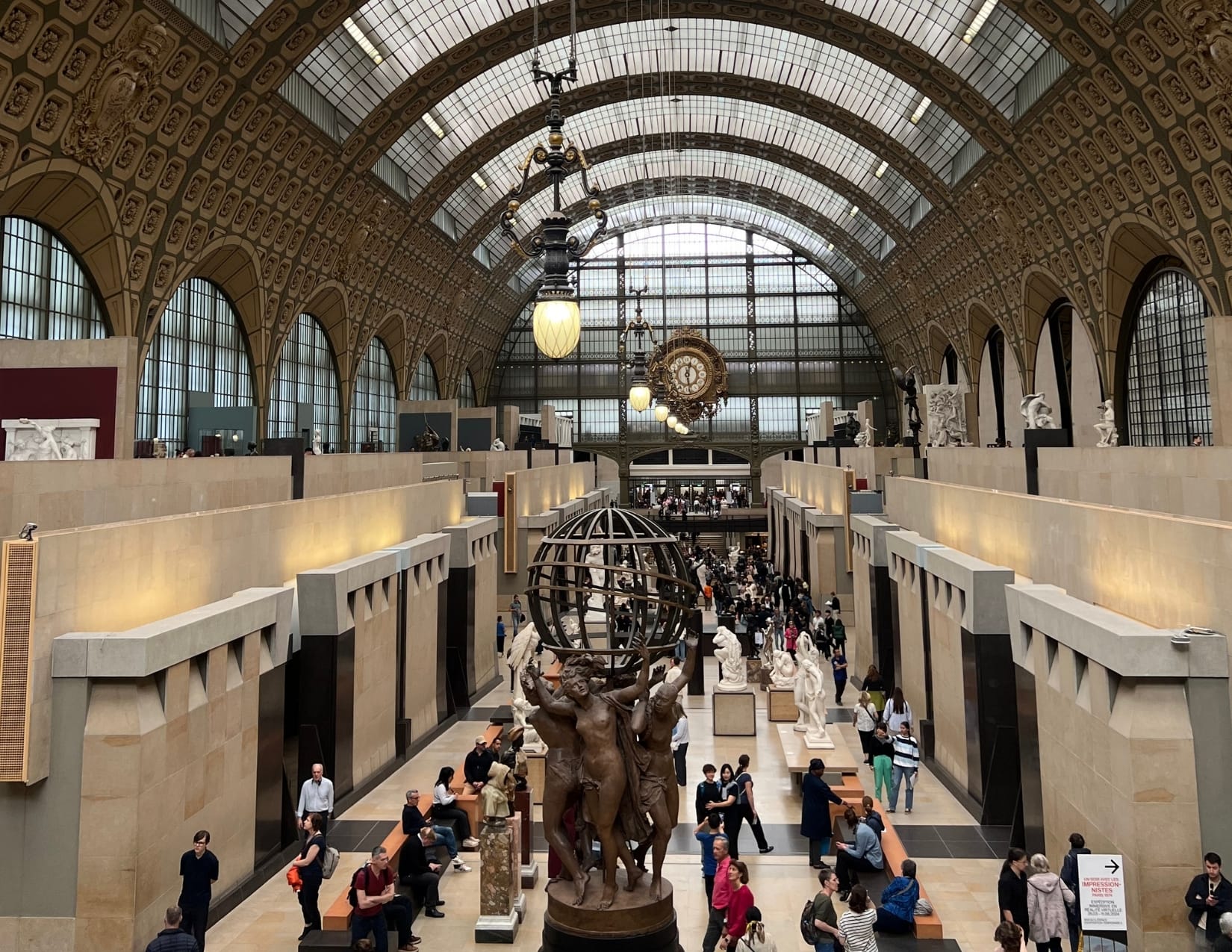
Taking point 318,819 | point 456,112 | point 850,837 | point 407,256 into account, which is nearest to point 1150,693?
A: point 850,837

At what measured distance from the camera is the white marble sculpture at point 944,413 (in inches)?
1320

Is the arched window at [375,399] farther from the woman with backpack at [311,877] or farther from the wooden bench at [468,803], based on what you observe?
the woman with backpack at [311,877]

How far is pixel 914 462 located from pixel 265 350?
21373 mm

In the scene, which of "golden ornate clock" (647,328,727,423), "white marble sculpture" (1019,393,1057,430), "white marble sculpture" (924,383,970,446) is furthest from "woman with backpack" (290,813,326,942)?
"white marble sculpture" (924,383,970,446)

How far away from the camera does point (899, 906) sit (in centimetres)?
838

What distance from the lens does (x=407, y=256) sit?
130 feet

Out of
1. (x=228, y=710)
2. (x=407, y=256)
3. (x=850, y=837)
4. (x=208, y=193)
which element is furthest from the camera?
(x=407, y=256)

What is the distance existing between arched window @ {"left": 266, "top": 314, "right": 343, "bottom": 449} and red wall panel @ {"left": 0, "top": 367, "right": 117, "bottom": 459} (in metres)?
18.6

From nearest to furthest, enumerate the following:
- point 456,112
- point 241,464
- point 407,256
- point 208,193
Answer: point 241,464
point 208,193
point 456,112
point 407,256

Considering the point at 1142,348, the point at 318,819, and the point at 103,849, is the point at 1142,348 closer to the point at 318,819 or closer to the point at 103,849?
the point at 318,819

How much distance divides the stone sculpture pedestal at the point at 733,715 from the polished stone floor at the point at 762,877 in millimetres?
1518

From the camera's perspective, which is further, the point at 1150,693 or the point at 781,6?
the point at 781,6

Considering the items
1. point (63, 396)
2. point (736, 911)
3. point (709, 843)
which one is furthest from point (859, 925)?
point (63, 396)

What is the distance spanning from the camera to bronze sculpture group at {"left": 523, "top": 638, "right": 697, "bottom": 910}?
6.21m
